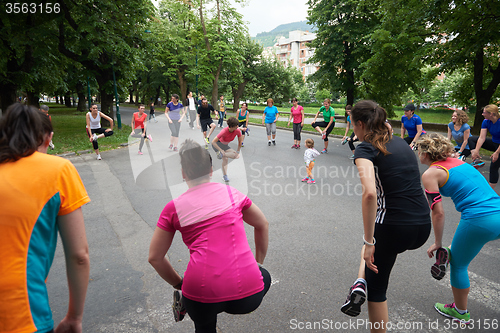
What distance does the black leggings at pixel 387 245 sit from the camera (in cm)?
243

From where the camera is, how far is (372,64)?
55.9 feet

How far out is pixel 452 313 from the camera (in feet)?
10.0

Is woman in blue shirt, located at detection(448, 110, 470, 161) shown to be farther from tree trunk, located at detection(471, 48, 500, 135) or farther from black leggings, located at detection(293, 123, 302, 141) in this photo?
tree trunk, located at detection(471, 48, 500, 135)

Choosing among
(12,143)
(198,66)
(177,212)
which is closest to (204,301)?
(177,212)

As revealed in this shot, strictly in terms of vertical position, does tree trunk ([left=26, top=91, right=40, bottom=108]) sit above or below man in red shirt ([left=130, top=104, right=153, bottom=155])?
above

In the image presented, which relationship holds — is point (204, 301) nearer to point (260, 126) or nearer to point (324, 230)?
point (324, 230)

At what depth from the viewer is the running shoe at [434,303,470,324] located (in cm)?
299

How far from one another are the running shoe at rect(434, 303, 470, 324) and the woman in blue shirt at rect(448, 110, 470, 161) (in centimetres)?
615

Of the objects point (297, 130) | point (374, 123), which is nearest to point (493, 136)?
point (374, 123)

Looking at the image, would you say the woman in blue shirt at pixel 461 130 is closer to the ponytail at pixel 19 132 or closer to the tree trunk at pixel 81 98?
the ponytail at pixel 19 132

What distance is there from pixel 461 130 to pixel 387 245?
7.47 metres

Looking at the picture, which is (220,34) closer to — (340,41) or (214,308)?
(340,41)

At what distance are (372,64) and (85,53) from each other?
16.2 m

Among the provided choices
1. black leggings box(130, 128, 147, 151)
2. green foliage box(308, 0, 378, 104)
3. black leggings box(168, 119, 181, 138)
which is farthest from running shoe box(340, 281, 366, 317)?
green foliage box(308, 0, 378, 104)
